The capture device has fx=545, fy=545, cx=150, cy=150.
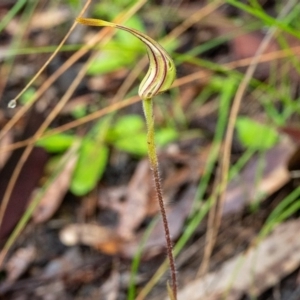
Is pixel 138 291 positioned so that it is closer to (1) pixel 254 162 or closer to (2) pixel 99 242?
(2) pixel 99 242

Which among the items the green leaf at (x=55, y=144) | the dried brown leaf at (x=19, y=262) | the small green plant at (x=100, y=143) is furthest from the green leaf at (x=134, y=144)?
the dried brown leaf at (x=19, y=262)

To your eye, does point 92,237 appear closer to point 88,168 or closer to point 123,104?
point 88,168

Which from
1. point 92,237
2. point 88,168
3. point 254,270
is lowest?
point 254,270

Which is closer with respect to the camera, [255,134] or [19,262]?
[19,262]

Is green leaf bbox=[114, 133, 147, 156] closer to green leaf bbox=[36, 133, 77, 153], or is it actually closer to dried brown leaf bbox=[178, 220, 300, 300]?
green leaf bbox=[36, 133, 77, 153]

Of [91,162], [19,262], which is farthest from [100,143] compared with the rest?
[19,262]

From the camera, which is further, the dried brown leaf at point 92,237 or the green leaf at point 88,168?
the green leaf at point 88,168

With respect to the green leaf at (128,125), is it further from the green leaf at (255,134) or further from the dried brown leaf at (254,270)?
the dried brown leaf at (254,270)

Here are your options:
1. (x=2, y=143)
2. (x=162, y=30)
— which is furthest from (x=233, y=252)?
(x=162, y=30)
